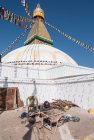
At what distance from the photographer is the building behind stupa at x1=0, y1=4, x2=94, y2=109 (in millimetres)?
22747

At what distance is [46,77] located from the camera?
1281 inches

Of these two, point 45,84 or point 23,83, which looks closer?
point 23,83

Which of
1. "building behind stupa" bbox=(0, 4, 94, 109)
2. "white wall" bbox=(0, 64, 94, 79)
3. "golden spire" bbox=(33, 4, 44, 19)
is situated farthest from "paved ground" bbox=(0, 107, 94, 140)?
"golden spire" bbox=(33, 4, 44, 19)

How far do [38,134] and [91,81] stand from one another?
1139 centimetres

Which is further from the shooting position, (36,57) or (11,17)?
(36,57)

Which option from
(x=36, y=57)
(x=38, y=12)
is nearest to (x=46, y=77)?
(x=36, y=57)

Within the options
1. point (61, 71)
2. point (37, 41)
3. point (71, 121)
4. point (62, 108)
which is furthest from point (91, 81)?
point (37, 41)

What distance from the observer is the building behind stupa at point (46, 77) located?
2275 cm

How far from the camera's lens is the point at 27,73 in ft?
104

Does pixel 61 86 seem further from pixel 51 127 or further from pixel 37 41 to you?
pixel 37 41

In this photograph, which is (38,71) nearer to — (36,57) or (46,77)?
(46,77)

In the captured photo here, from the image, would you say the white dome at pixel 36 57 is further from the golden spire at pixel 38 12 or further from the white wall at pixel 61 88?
the golden spire at pixel 38 12

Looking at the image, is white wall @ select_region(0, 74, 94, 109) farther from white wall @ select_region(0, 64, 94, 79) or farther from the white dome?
the white dome

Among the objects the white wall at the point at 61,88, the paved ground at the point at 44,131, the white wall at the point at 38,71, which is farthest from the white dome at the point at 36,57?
the paved ground at the point at 44,131
